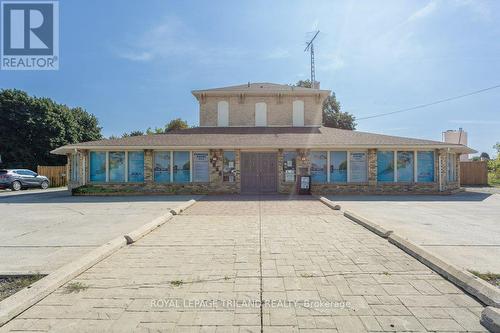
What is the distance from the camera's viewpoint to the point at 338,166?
16.3 m

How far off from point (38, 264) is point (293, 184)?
510 inches

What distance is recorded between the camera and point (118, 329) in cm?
292

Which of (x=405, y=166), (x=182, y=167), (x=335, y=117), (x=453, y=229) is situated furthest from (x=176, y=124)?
(x=453, y=229)

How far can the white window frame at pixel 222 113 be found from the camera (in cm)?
2092

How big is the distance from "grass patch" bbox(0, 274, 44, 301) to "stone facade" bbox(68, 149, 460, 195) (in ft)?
38.7

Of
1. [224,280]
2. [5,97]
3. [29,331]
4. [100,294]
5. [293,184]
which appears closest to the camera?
[29,331]

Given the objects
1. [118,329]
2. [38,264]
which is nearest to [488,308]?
[118,329]

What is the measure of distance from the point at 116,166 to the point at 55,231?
31.9ft

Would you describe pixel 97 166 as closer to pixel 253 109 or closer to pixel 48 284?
pixel 253 109

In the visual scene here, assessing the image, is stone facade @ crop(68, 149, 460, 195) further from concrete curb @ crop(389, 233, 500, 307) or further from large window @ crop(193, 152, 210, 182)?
concrete curb @ crop(389, 233, 500, 307)

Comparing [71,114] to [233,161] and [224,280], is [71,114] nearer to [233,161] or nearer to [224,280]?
[233,161]

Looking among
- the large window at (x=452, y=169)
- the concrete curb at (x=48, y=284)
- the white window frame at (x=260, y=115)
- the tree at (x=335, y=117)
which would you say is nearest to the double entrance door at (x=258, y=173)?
the white window frame at (x=260, y=115)

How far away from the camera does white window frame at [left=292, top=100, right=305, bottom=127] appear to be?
2086 cm

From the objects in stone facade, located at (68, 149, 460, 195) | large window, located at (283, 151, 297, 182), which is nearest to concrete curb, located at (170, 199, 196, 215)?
stone facade, located at (68, 149, 460, 195)
